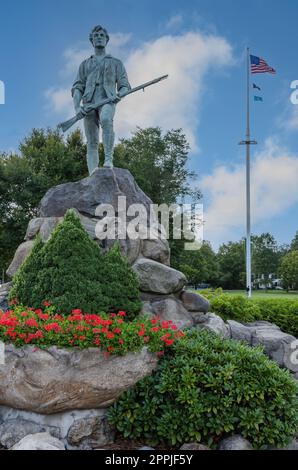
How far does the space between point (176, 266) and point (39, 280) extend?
62.0ft

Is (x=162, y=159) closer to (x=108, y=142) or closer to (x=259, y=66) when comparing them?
(x=259, y=66)

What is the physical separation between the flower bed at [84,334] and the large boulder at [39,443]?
79cm

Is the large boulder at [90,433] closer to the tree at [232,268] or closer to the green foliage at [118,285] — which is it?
the green foliage at [118,285]

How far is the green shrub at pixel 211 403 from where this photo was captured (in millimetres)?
3818

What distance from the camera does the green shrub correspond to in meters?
3.82

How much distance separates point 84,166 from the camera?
71.6 feet

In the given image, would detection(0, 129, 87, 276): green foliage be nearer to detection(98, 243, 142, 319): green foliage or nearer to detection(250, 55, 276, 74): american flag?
detection(250, 55, 276, 74): american flag

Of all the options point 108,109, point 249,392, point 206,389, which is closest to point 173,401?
point 206,389

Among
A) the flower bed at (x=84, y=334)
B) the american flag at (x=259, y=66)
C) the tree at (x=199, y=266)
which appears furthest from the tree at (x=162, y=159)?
the flower bed at (x=84, y=334)

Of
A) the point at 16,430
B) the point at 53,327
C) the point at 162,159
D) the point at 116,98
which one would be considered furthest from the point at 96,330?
the point at 162,159

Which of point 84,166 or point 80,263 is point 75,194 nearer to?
point 80,263

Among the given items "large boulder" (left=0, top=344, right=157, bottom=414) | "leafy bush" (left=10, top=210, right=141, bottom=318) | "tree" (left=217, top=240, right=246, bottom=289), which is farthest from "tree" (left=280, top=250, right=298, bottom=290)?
"large boulder" (left=0, top=344, right=157, bottom=414)

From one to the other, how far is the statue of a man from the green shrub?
209 inches

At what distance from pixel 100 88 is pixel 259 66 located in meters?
11.2
